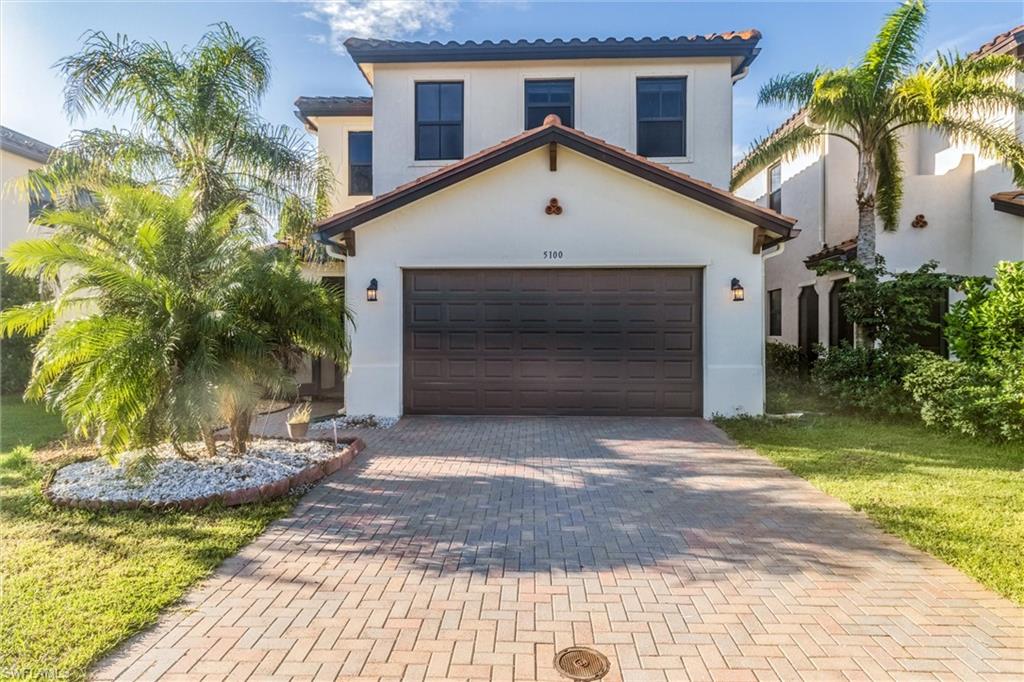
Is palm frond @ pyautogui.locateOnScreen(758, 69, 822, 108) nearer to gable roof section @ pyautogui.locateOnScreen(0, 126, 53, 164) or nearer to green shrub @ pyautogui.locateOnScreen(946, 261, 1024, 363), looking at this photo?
green shrub @ pyautogui.locateOnScreen(946, 261, 1024, 363)

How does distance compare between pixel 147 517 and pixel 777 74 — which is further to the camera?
pixel 777 74

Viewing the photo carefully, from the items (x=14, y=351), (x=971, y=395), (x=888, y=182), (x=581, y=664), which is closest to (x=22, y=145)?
(x=14, y=351)

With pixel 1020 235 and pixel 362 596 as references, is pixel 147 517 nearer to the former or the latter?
pixel 362 596

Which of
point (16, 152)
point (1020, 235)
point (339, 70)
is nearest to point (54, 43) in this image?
point (339, 70)

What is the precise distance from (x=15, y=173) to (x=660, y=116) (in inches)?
747

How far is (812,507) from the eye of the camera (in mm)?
5777

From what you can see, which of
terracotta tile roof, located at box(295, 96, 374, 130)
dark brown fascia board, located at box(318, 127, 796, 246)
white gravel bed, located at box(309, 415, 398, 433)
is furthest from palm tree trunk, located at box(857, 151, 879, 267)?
terracotta tile roof, located at box(295, 96, 374, 130)

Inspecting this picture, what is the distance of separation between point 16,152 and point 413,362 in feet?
50.9

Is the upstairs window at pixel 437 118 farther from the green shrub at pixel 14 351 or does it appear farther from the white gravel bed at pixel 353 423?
the green shrub at pixel 14 351

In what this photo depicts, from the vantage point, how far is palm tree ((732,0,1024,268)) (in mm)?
10398

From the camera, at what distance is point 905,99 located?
10.8 metres

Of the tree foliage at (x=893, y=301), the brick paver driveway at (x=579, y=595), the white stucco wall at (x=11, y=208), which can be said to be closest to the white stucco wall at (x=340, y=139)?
the white stucco wall at (x=11, y=208)

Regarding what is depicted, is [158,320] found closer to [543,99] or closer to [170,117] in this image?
[170,117]

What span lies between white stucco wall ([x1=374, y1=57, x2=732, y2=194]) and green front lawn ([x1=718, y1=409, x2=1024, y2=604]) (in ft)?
21.6
